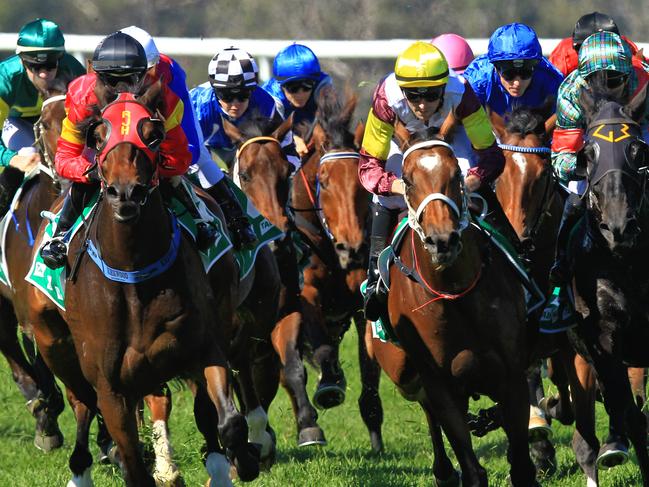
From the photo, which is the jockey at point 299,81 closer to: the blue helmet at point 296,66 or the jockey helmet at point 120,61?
the blue helmet at point 296,66

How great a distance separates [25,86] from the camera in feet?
31.9

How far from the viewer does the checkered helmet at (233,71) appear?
999 centimetres

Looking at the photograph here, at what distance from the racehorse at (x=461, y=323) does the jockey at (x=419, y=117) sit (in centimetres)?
24

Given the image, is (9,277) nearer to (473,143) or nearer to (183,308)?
(183,308)

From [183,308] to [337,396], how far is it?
10.3 feet

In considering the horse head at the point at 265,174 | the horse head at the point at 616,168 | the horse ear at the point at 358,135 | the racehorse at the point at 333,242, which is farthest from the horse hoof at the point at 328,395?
the horse head at the point at 616,168

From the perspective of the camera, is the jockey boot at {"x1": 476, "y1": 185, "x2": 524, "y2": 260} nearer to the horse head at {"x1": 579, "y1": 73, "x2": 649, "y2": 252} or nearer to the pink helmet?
the horse head at {"x1": 579, "y1": 73, "x2": 649, "y2": 252}

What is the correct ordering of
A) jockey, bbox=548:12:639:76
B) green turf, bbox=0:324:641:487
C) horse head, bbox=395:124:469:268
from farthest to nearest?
jockey, bbox=548:12:639:76 < green turf, bbox=0:324:641:487 < horse head, bbox=395:124:469:268

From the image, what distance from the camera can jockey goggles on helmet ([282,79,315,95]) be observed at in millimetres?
11094

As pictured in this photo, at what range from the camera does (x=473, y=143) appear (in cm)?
735

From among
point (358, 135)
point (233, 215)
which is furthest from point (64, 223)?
point (358, 135)

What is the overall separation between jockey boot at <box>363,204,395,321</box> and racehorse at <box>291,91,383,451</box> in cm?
193

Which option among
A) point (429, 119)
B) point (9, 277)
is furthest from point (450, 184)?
point (9, 277)

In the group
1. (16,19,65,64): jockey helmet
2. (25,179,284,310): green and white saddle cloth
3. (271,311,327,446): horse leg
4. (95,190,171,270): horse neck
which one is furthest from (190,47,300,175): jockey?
(95,190,171,270): horse neck
